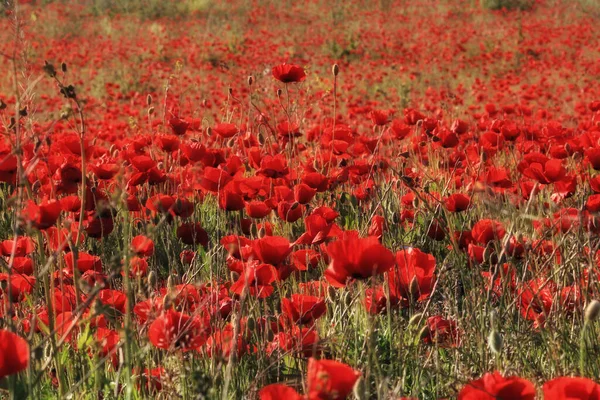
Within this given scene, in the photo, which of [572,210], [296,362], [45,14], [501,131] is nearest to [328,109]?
[501,131]

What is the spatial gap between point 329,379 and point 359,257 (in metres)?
0.37

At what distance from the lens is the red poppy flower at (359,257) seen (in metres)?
1.24

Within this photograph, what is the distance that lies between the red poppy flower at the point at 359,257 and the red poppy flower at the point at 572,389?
399mm

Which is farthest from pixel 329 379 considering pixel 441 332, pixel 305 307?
pixel 441 332

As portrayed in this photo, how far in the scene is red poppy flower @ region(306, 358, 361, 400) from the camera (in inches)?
34.4

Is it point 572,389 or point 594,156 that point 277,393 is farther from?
point 594,156

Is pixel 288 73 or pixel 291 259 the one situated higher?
pixel 288 73

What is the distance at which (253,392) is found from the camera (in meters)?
1.37

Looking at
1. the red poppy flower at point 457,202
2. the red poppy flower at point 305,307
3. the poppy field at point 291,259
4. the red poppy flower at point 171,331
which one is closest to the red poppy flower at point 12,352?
the poppy field at point 291,259

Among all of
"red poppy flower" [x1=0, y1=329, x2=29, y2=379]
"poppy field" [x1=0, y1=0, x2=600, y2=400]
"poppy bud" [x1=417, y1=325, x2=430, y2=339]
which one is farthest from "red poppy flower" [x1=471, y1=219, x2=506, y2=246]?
"red poppy flower" [x1=0, y1=329, x2=29, y2=379]

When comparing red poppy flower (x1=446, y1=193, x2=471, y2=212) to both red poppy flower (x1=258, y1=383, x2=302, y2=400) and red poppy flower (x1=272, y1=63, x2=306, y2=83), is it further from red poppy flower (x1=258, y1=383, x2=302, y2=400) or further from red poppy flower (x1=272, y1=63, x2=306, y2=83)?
red poppy flower (x1=258, y1=383, x2=302, y2=400)

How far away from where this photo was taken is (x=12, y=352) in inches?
38.5

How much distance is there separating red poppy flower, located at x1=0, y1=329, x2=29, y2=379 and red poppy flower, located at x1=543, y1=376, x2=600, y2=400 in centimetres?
63

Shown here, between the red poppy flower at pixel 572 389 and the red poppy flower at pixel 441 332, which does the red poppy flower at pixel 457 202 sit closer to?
the red poppy flower at pixel 441 332
